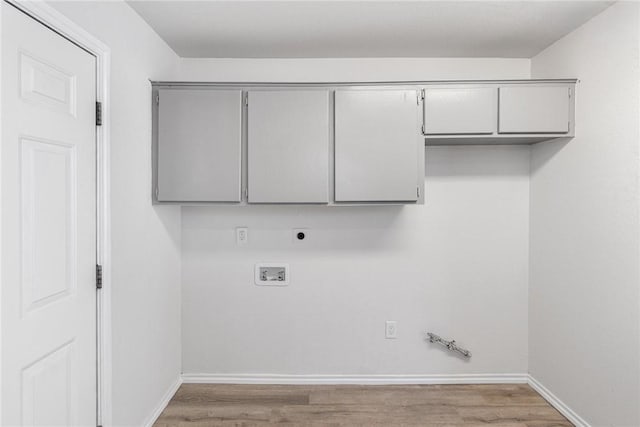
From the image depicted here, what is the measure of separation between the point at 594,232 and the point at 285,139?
190cm

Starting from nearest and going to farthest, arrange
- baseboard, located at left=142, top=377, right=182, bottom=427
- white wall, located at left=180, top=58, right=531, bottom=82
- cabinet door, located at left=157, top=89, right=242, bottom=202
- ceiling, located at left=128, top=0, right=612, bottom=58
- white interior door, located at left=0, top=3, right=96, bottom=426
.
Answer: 1. white interior door, located at left=0, top=3, right=96, bottom=426
2. ceiling, located at left=128, top=0, right=612, bottom=58
3. baseboard, located at left=142, top=377, right=182, bottom=427
4. cabinet door, located at left=157, top=89, right=242, bottom=202
5. white wall, located at left=180, top=58, right=531, bottom=82

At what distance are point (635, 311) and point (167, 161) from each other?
107 inches

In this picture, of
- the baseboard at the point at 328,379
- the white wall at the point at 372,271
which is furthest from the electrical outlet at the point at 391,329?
the baseboard at the point at 328,379

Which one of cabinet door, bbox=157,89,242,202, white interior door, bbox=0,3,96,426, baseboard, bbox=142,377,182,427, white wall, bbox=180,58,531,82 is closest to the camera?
white interior door, bbox=0,3,96,426

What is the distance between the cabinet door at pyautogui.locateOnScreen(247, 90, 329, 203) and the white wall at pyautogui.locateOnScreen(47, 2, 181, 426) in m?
0.64

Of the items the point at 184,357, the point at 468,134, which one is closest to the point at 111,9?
the point at 468,134

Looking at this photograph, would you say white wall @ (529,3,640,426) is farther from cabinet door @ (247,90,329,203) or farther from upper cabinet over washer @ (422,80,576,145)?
cabinet door @ (247,90,329,203)

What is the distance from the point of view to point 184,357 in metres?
3.09

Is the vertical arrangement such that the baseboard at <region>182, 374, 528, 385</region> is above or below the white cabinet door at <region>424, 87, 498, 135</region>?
below

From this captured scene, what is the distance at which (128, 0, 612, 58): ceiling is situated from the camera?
2229 mm

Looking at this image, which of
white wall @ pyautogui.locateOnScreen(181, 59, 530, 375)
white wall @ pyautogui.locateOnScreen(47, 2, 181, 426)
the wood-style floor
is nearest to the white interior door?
white wall @ pyautogui.locateOnScreen(47, 2, 181, 426)

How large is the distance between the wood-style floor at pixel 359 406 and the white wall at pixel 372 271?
0.15 meters

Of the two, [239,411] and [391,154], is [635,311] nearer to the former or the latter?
[391,154]

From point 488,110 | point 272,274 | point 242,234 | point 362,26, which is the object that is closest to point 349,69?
point 362,26
